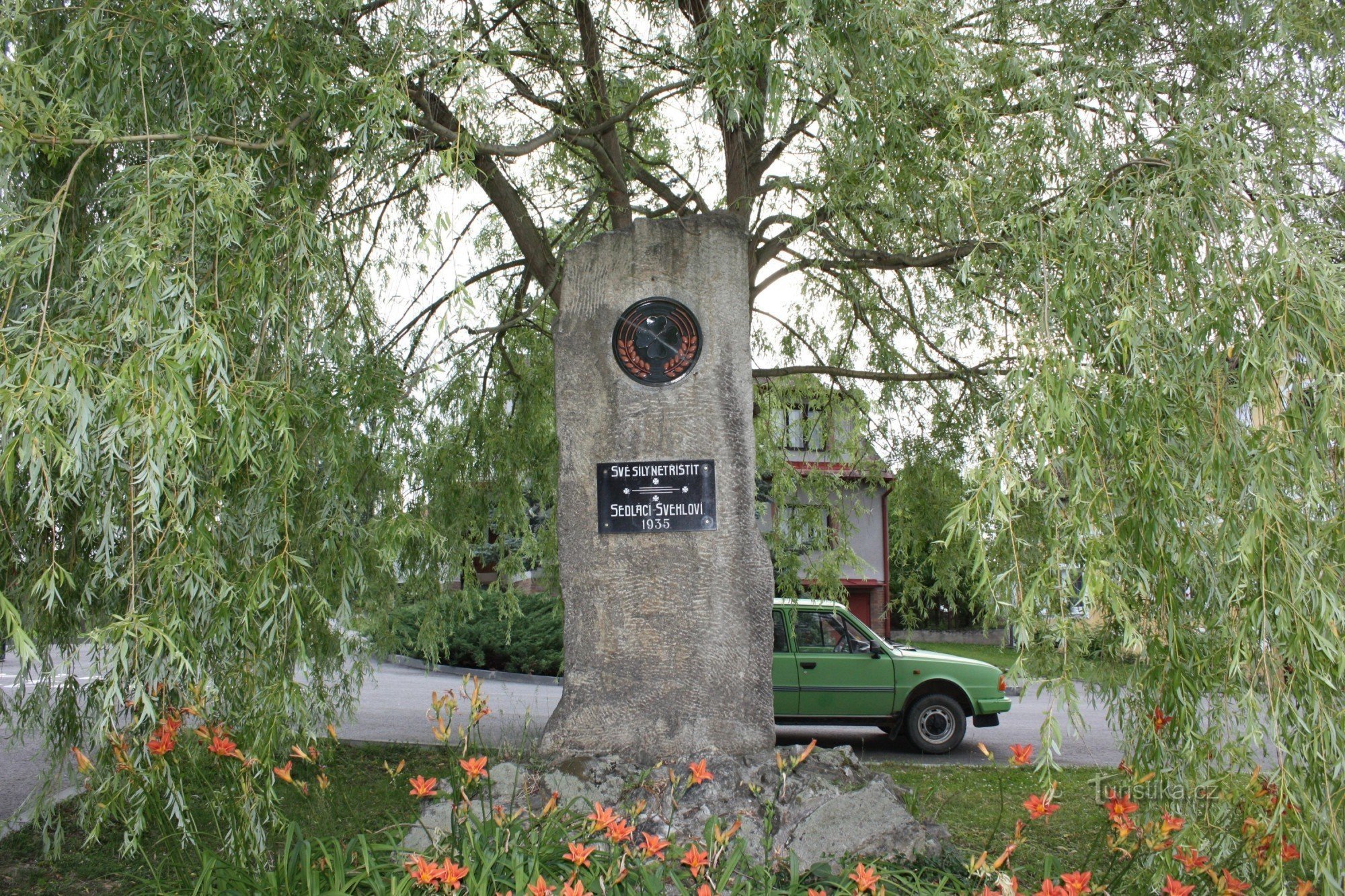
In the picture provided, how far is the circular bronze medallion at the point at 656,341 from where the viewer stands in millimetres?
5742

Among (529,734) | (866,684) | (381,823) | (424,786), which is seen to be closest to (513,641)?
(866,684)

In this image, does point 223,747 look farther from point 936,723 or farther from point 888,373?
point 936,723

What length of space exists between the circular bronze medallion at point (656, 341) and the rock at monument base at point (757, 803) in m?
2.14

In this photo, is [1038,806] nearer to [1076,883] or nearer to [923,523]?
[1076,883]

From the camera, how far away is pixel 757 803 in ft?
15.8

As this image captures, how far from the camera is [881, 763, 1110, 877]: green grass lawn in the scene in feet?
16.9

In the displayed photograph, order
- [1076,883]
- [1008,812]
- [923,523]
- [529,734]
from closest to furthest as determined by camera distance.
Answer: [1076,883], [1008,812], [529,734], [923,523]

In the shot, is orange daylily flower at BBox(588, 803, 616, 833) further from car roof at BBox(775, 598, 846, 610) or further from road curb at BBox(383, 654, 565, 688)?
road curb at BBox(383, 654, 565, 688)

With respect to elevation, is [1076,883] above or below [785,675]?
above

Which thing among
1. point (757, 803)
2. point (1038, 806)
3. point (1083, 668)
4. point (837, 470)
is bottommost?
point (757, 803)

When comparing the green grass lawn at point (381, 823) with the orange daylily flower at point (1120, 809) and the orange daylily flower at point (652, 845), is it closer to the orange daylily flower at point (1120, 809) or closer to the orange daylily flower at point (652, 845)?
the orange daylily flower at point (1120, 809)

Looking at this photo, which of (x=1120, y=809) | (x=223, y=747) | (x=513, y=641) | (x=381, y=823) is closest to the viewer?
(x=1120, y=809)

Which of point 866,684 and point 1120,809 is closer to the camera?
point 1120,809

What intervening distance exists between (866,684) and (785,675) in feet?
2.70
